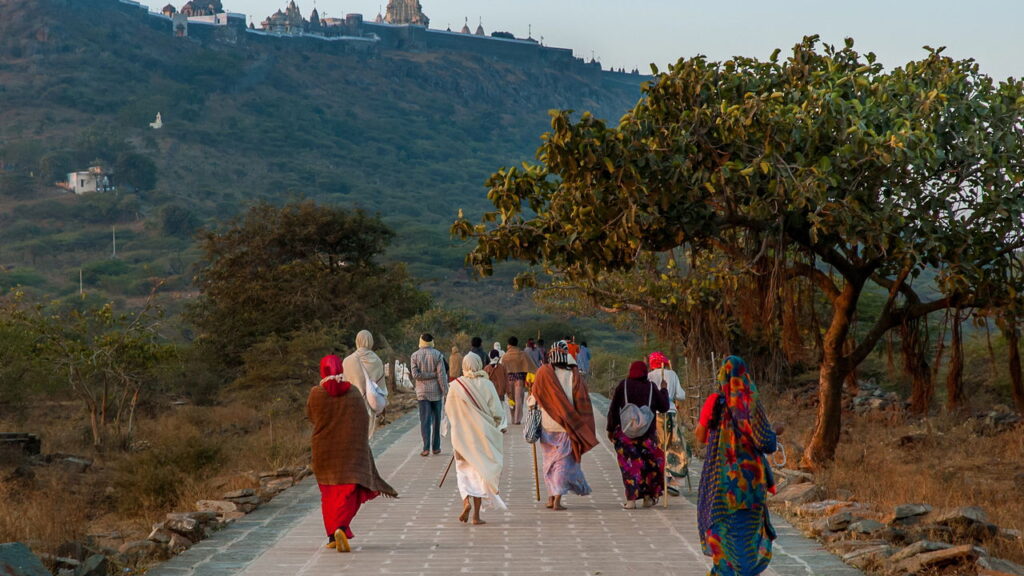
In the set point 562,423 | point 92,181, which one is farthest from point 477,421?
point 92,181

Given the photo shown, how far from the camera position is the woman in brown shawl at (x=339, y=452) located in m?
10.2

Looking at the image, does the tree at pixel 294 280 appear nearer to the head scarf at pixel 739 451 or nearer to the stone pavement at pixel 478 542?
the stone pavement at pixel 478 542

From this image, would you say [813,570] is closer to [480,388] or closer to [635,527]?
[635,527]

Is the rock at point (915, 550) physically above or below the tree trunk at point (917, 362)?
below

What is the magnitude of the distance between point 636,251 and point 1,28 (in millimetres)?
184136

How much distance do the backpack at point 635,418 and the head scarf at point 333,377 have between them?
3.29 m

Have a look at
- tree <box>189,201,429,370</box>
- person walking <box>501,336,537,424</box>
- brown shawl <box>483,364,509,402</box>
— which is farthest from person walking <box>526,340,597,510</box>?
tree <box>189,201,429,370</box>

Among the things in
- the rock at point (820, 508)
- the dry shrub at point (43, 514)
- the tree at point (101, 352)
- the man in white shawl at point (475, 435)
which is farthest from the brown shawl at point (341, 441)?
the tree at point (101, 352)

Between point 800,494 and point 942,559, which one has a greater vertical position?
point 942,559

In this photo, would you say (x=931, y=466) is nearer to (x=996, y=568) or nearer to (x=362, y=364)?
(x=362, y=364)

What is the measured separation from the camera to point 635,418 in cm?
1253

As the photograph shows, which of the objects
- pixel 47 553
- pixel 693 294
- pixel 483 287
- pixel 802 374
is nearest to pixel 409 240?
pixel 483 287

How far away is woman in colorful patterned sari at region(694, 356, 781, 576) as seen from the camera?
8242 millimetres

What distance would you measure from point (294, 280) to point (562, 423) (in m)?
23.7
